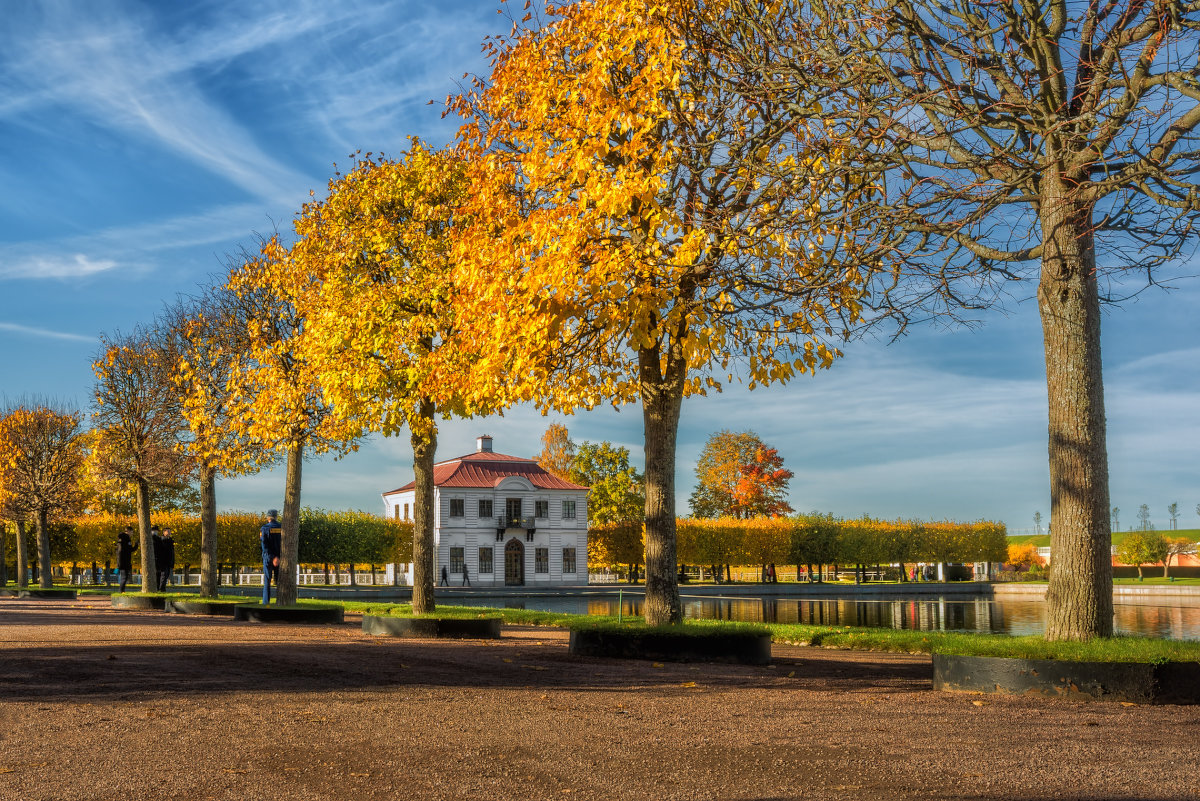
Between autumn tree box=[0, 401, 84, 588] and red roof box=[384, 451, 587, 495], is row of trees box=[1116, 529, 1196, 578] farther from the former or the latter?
autumn tree box=[0, 401, 84, 588]

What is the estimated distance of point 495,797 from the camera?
4277 millimetres

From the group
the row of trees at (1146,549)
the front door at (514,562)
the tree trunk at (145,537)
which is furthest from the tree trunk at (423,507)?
the row of trees at (1146,549)

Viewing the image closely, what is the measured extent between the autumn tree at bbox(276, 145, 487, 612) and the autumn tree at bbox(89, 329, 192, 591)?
31.6ft

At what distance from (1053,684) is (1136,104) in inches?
181

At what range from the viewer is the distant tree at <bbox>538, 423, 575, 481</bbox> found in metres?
71.8

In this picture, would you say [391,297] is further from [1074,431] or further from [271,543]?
[1074,431]

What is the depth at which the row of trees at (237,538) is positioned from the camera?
4828 centimetres

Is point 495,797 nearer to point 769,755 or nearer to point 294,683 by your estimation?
point 769,755

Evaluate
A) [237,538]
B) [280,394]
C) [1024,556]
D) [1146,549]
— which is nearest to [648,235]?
[280,394]

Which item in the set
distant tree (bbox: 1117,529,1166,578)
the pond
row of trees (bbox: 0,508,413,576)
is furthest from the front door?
distant tree (bbox: 1117,529,1166,578)

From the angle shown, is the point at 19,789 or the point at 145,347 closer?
the point at 19,789

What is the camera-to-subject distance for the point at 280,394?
17359 millimetres

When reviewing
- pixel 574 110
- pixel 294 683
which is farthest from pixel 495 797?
pixel 574 110

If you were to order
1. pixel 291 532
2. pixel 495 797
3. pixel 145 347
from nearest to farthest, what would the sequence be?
1. pixel 495 797
2. pixel 291 532
3. pixel 145 347
